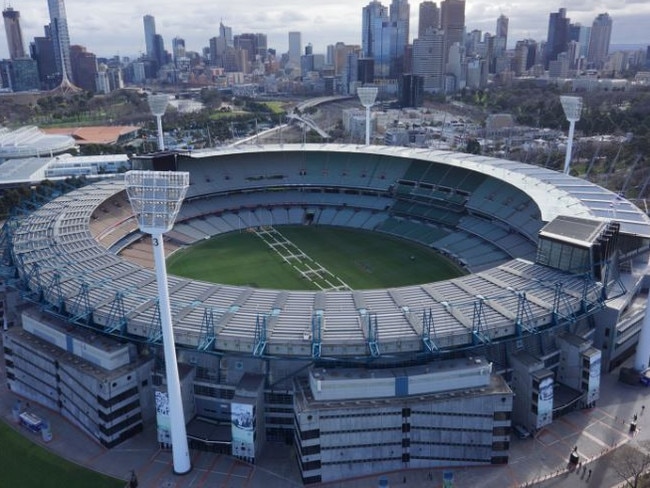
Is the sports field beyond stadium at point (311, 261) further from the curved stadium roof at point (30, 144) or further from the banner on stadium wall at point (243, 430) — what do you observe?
the curved stadium roof at point (30, 144)

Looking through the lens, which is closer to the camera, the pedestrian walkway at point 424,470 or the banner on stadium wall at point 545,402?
the pedestrian walkway at point 424,470

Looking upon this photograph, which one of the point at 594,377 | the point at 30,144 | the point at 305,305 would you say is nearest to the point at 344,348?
the point at 305,305

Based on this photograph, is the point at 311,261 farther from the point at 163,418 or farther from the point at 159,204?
the point at 159,204

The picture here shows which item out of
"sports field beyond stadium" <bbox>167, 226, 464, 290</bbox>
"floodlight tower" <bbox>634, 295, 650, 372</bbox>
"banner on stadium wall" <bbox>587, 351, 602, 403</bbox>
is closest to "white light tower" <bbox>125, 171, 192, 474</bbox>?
"banner on stadium wall" <bbox>587, 351, 602, 403</bbox>

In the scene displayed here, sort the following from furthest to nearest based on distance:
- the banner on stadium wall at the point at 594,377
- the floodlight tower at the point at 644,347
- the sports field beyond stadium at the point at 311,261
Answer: the sports field beyond stadium at the point at 311,261, the floodlight tower at the point at 644,347, the banner on stadium wall at the point at 594,377

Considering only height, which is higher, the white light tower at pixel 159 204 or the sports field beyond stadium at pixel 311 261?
the white light tower at pixel 159 204

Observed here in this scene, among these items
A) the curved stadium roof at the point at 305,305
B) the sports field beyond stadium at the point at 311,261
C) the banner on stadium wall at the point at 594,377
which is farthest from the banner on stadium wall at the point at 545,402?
the sports field beyond stadium at the point at 311,261
